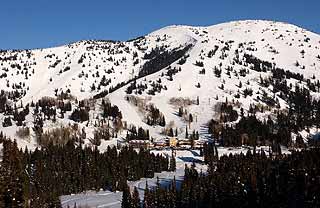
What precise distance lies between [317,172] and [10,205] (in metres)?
89.9

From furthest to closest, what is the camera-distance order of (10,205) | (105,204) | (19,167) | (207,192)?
1. (105,204)
2. (207,192)
3. (19,167)
4. (10,205)

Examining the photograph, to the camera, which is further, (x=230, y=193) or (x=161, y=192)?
(x=161, y=192)

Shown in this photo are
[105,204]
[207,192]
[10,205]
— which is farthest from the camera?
[105,204]

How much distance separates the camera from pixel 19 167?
4456 inches

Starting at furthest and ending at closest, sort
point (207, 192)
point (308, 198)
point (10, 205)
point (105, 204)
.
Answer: point (105, 204), point (207, 192), point (308, 198), point (10, 205)

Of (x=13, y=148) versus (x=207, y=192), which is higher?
(x=13, y=148)

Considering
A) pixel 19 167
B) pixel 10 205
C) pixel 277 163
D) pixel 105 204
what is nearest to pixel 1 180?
pixel 10 205

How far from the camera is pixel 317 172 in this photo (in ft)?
504

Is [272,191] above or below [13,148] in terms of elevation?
below

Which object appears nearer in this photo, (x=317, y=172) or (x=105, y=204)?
(x=317, y=172)

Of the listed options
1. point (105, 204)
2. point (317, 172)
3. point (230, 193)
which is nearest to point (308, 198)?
point (317, 172)

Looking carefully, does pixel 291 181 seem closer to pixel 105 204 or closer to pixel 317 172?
pixel 317 172

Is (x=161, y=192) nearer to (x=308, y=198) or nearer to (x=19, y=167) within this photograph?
(x=308, y=198)

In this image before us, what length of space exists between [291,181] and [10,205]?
290 feet
